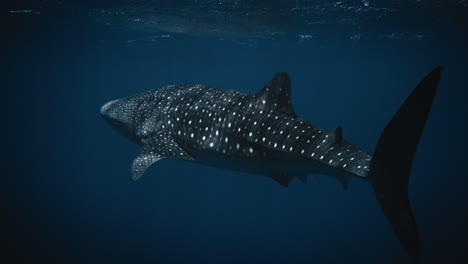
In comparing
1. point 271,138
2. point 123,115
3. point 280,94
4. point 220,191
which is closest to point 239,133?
point 271,138

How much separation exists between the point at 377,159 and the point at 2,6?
17703mm

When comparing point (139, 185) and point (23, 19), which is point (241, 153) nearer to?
point (23, 19)

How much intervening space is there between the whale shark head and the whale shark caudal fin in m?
5.23

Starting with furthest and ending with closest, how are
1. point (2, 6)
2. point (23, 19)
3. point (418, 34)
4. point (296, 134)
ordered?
point (418, 34) → point (23, 19) → point (2, 6) → point (296, 134)

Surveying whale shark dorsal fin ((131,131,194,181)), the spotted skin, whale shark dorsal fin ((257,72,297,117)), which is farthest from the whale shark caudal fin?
whale shark dorsal fin ((131,131,194,181))

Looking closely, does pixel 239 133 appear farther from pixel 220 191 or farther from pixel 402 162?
pixel 220 191

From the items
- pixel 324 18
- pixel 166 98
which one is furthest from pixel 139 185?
pixel 166 98

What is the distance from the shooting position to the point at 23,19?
55.7 feet

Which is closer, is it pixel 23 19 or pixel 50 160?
pixel 23 19

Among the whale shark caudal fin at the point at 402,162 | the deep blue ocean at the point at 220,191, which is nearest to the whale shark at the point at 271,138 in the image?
the whale shark caudal fin at the point at 402,162

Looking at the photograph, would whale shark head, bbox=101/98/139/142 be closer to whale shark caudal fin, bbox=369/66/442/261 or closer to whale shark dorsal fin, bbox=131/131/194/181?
whale shark dorsal fin, bbox=131/131/194/181

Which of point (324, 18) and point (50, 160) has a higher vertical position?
point (324, 18)

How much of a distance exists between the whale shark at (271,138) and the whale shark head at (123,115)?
0.07 feet

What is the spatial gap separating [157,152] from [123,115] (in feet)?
5.82
